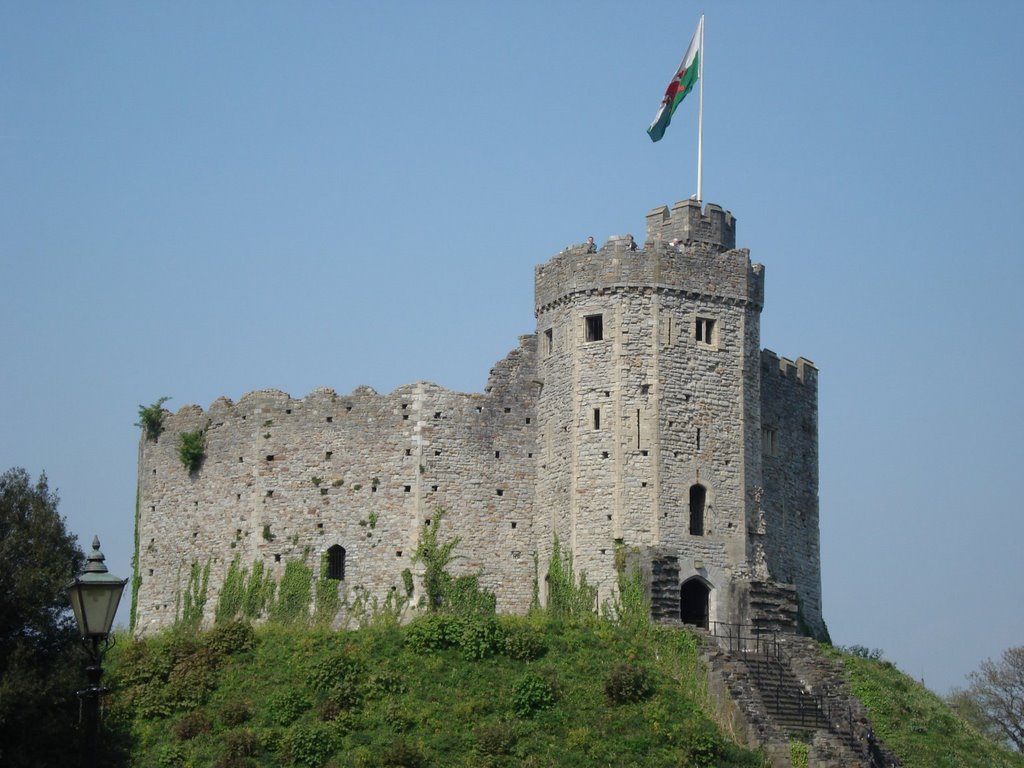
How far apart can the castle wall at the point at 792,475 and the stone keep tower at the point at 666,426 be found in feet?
0.63

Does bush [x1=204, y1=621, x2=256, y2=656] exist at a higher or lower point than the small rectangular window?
lower

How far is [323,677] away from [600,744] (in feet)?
26.5

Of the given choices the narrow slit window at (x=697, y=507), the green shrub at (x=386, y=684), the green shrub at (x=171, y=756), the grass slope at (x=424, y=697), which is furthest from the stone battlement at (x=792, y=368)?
the green shrub at (x=171, y=756)

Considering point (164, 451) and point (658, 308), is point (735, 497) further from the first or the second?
point (164, 451)

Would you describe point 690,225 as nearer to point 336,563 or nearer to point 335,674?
point 336,563

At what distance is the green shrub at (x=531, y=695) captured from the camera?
45.6m

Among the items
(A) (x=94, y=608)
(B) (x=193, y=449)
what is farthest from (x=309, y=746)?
(A) (x=94, y=608)

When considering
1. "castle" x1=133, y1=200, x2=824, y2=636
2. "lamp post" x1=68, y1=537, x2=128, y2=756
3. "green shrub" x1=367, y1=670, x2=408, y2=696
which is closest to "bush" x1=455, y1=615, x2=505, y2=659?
"green shrub" x1=367, y1=670, x2=408, y2=696

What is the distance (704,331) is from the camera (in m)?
54.9

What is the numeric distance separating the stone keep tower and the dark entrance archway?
0.13 feet

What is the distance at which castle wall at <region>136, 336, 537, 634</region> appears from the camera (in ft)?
183

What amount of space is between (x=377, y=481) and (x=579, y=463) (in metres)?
6.61

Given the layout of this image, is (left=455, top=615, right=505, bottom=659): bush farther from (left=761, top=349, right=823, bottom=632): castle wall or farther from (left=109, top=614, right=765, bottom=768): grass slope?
(left=761, top=349, right=823, bottom=632): castle wall

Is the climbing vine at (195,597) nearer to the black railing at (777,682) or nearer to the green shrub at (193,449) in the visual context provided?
the green shrub at (193,449)
